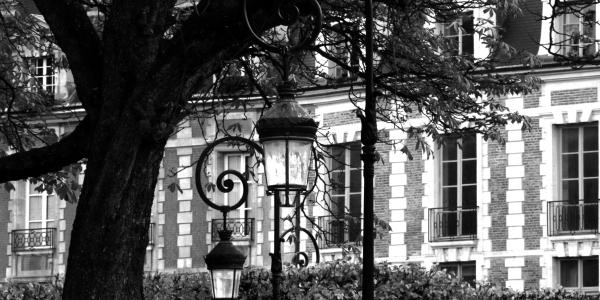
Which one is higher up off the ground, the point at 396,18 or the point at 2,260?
the point at 396,18

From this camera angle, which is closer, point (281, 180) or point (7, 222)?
point (281, 180)

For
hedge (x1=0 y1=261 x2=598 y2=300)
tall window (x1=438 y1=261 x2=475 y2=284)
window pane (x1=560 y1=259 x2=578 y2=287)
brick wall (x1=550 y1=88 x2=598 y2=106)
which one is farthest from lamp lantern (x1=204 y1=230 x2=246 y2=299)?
tall window (x1=438 y1=261 x2=475 y2=284)

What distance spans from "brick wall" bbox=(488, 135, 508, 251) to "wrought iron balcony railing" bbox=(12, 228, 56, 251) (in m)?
11.1

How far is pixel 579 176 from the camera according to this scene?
114 feet

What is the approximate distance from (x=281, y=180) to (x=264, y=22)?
4.01 feet

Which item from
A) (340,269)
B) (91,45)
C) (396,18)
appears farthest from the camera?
(340,269)

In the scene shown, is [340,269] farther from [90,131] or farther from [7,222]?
[7,222]

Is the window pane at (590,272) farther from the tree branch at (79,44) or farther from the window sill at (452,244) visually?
the tree branch at (79,44)

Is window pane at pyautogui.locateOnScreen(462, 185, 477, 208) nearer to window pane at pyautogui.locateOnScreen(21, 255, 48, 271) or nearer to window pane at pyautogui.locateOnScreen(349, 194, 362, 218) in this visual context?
window pane at pyautogui.locateOnScreen(349, 194, 362, 218)

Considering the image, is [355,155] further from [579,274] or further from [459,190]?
[579,274]

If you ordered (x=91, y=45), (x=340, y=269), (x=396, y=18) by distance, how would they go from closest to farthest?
(x=91, y=45)
(x=396, y=18)
(x=340, y=269)

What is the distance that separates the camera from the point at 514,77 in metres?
21.5

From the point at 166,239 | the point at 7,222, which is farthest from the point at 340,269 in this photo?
the point at 7,222

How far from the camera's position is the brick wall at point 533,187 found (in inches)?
1379
